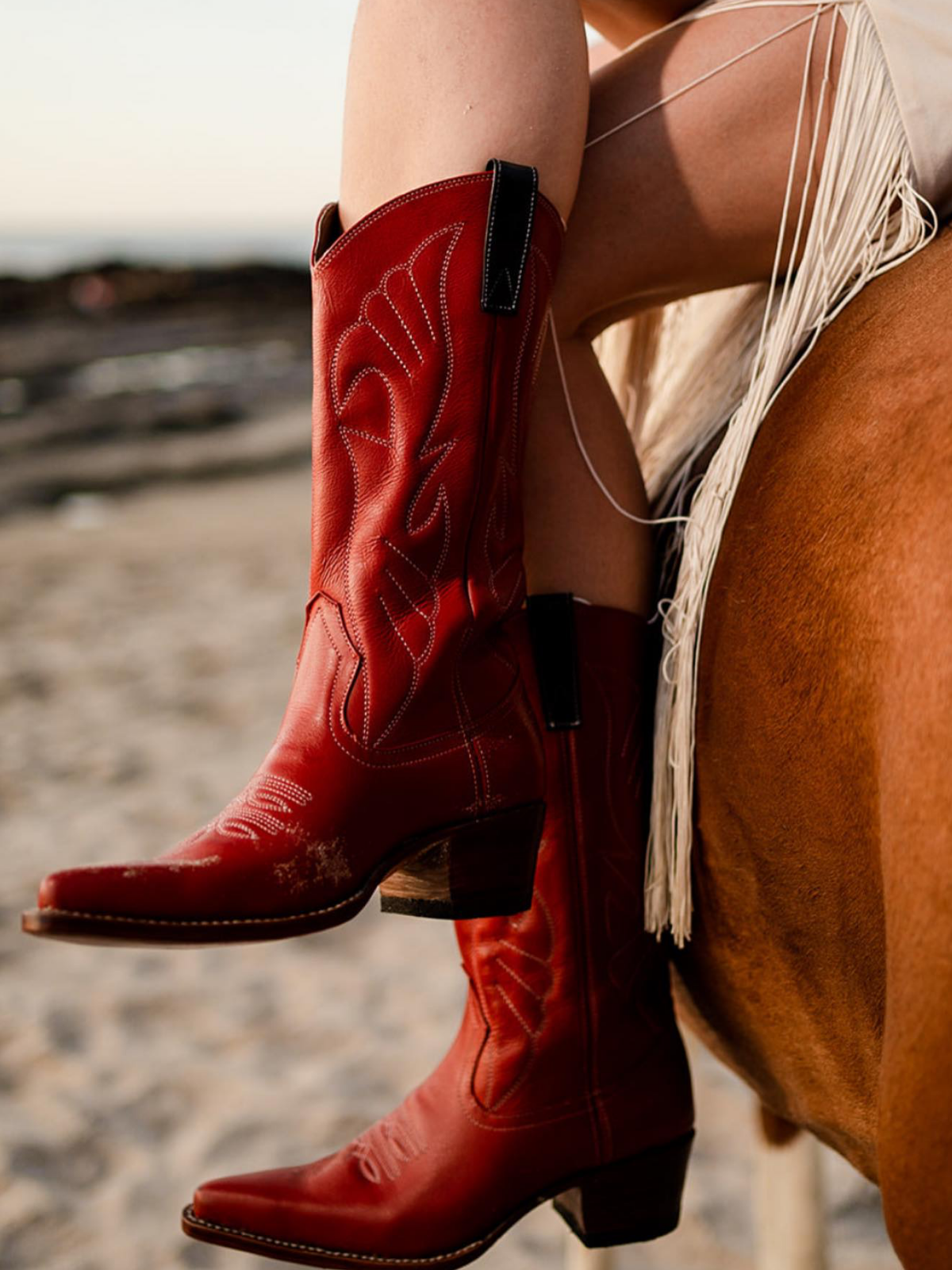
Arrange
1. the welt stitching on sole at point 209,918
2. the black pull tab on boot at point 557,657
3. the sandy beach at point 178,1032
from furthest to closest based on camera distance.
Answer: the sandy beach at point 178,1032 < the black pull tab on boot at point 557,657 < the welt stitching on sole at point 209,918

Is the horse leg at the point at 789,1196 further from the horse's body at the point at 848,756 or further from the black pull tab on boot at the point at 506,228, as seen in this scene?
the black pull tab on boot at the point at 506,228

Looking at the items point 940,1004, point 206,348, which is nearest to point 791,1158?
point 940,1004

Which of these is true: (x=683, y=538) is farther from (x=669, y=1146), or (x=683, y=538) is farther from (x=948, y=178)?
(x=669, y=1146)

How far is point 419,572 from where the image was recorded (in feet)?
3.22

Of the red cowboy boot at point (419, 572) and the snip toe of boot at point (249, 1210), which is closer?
the red cowboy boot at point (419, 572)

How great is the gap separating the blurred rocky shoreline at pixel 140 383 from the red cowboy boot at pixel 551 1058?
6.49 metres

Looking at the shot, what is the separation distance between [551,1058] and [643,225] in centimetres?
69

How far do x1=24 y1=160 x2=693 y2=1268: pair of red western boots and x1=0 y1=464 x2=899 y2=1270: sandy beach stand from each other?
0.77 m

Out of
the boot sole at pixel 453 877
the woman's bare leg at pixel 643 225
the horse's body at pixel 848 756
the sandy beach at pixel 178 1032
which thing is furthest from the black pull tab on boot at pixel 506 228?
the sandy beach at pixel 178 1032

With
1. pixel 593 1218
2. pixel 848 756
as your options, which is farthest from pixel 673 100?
pixel 593 1218

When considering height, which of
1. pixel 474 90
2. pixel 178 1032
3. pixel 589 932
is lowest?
pixel 178 1032

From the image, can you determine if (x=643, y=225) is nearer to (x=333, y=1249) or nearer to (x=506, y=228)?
(x=506, y=228)

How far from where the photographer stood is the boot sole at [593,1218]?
112cm

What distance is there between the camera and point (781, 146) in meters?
1.02
